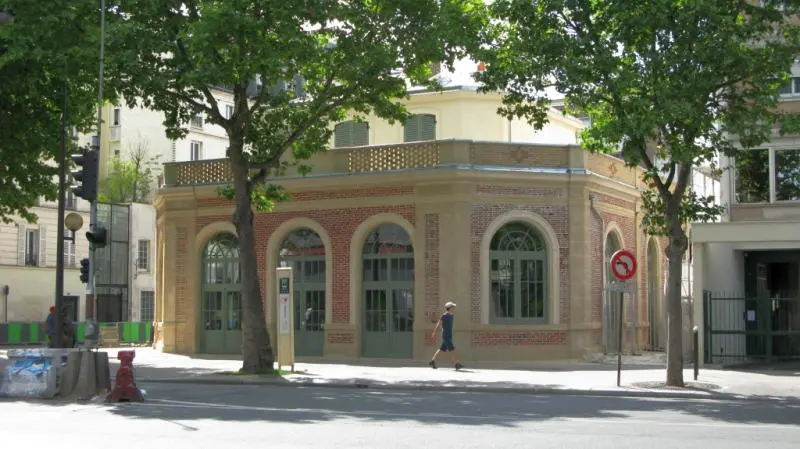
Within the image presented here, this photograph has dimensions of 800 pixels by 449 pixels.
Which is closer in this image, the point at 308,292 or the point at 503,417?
the point at 503,417

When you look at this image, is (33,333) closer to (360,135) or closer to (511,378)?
(360,135)

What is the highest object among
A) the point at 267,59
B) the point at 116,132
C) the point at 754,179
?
→ the point at 116,132

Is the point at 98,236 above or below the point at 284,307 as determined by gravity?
above

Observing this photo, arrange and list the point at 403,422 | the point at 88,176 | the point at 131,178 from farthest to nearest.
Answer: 1. the point at 131,178
2. the point at 88,176
3. the point at 403,422

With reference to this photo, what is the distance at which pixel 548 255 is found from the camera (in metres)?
31.1

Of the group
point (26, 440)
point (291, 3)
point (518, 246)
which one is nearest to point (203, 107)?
point (291, 3)

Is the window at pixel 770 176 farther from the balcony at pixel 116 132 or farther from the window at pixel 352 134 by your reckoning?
the balcony at pixel 116 132

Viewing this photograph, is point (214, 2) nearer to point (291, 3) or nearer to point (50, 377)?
point (291, 3)

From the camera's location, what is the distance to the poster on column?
25.5 m

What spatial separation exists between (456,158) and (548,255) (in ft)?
12.3

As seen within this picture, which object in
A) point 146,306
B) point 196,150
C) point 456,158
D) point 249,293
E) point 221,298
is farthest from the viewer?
point 196,150

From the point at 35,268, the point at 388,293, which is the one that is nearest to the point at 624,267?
the point at 388,293

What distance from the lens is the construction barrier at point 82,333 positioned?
42844mm

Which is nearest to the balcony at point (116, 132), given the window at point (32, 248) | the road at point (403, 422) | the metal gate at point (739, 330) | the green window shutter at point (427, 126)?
the window at point (32, 248)
